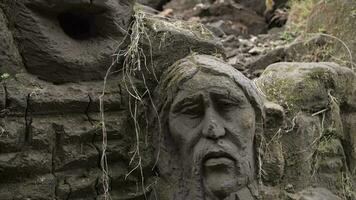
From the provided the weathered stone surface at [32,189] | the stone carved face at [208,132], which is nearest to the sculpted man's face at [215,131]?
the stone carved face at [208,132]

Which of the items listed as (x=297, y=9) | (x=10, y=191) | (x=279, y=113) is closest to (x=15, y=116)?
(x=10, y=191)

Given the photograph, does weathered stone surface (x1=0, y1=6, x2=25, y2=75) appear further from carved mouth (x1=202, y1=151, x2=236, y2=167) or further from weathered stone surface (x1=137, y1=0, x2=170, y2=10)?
weathered stone surface (x1=137, y1=0, x2=170, y2=10)

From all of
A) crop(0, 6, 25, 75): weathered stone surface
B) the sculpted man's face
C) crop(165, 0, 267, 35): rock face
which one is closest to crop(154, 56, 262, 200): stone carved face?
the sculpted man's face

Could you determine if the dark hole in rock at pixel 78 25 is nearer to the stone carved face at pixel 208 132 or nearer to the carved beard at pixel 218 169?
the stone carved face at pixel 208 132

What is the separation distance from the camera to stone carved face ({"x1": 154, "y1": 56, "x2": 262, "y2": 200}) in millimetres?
2439

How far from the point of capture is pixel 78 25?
2764 mm

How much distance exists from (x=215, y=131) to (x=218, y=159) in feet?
0.42

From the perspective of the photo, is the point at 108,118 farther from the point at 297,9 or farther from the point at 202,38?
the point at 297,9

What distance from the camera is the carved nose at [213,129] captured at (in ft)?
7.93

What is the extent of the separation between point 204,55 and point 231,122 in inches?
17.1

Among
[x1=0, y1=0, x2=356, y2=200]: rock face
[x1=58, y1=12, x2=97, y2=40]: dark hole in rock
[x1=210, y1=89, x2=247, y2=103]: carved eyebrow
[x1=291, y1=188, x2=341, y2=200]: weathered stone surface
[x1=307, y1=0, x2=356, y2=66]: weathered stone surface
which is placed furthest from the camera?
[x1=307, y1=0, x2=356, y2=66]: weathered stone surface

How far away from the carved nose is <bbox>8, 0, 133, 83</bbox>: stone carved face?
0.61 m

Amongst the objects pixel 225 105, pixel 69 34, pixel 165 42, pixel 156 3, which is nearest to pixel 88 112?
pixel 69 34

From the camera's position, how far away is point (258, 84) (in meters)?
3.30
